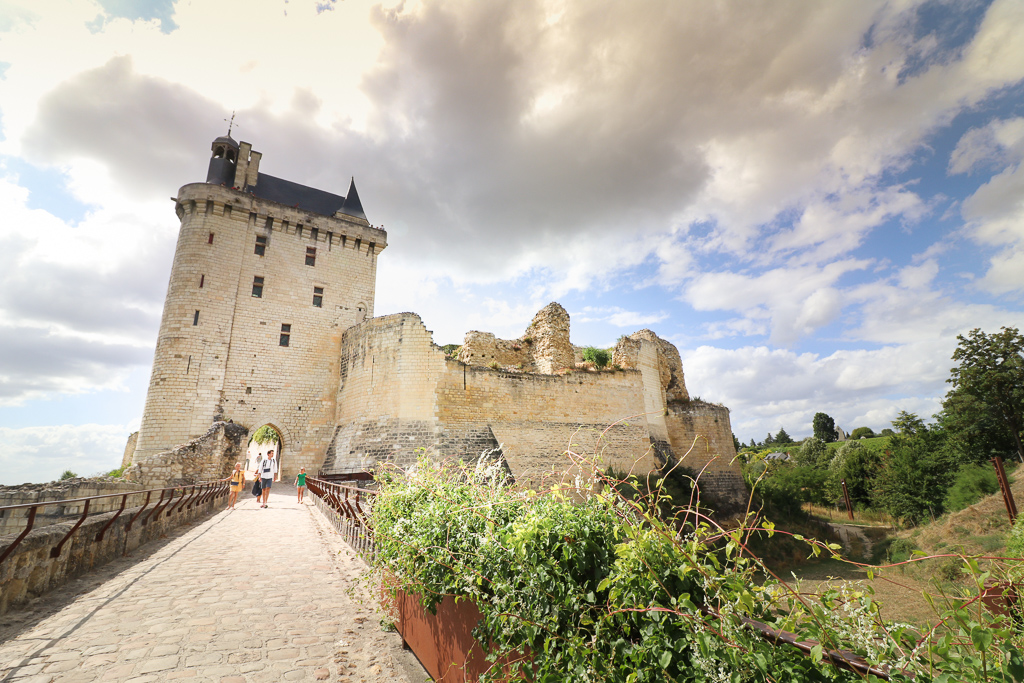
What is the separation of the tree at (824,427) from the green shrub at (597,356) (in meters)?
45.0

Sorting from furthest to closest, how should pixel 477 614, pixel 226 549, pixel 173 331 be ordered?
pixel 173 331 < pixel 226 549 < pixel 477 614

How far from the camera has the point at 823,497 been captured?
28.0m

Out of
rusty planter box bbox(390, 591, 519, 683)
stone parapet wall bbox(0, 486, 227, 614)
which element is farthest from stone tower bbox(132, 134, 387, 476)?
rusty planter box bbox(390, 591, 519, 683)

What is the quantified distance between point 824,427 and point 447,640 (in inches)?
2400

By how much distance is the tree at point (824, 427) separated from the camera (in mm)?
51188

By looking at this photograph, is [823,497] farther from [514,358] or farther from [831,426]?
[831,426]

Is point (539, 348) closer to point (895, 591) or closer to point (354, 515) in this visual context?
point (354, 515)

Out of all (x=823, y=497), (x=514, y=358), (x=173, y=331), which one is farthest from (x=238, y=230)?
(x=823, y=497)

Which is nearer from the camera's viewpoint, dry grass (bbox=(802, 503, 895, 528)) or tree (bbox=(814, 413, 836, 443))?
dry grass (bbox=(802, 503, 895, 528))

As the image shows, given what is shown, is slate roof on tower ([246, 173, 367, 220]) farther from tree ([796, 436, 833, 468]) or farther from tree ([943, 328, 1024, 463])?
tree ([796, 436, 833, 468])

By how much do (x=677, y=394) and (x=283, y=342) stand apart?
17.5 metres

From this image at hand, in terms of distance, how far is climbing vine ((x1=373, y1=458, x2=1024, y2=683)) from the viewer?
1142mm

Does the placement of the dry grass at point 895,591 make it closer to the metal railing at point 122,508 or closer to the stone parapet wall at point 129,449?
the metal railing at point 122,508

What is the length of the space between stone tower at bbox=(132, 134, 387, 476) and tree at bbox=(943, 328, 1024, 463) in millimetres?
29240
